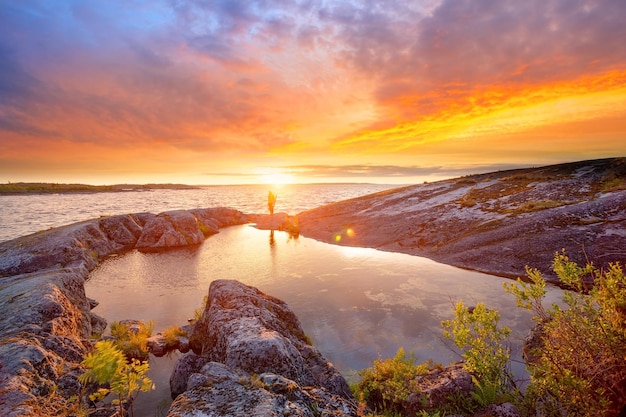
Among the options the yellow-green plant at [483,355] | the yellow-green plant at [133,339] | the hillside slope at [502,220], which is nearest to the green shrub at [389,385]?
the yellow-green plant at [483,355]

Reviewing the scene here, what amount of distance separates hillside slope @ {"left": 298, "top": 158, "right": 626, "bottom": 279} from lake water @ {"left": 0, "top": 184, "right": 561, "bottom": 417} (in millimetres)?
3123

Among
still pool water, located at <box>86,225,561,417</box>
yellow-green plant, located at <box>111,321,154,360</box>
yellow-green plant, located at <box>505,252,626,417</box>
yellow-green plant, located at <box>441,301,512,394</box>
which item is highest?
yellow-green plant, located at <box>505,252,626,417</box>

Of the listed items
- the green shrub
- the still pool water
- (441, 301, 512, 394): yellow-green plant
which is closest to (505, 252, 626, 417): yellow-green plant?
(441, 301, 512, 394): yellow-green plant

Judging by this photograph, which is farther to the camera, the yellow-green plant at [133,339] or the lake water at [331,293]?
the lake water at [331,293]

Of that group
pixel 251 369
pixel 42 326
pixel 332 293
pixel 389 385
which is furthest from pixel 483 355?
pixel 42 326

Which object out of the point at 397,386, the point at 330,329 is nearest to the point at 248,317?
the point at 397,386

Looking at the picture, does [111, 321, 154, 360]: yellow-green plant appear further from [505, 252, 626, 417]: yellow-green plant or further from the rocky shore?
[505, 252, 626, 417]: yellow-green plant

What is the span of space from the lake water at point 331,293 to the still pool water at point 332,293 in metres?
0.06

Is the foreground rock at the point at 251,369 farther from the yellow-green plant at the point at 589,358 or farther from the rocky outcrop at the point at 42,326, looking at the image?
the yellow-green plant at the point at 589,358

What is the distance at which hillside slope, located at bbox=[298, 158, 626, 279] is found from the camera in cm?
2230

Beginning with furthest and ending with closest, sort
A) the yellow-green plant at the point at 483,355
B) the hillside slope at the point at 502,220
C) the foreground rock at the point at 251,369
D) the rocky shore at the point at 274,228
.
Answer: the hillside slope at the point at 502,220, the yellow-green plant at the point at 483,355, the rocky shore at the point at 274,228, the foreground rock at the point at 251,369

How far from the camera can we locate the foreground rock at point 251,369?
475 centimetres

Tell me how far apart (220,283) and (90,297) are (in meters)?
13.4

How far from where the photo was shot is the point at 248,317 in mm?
10320
